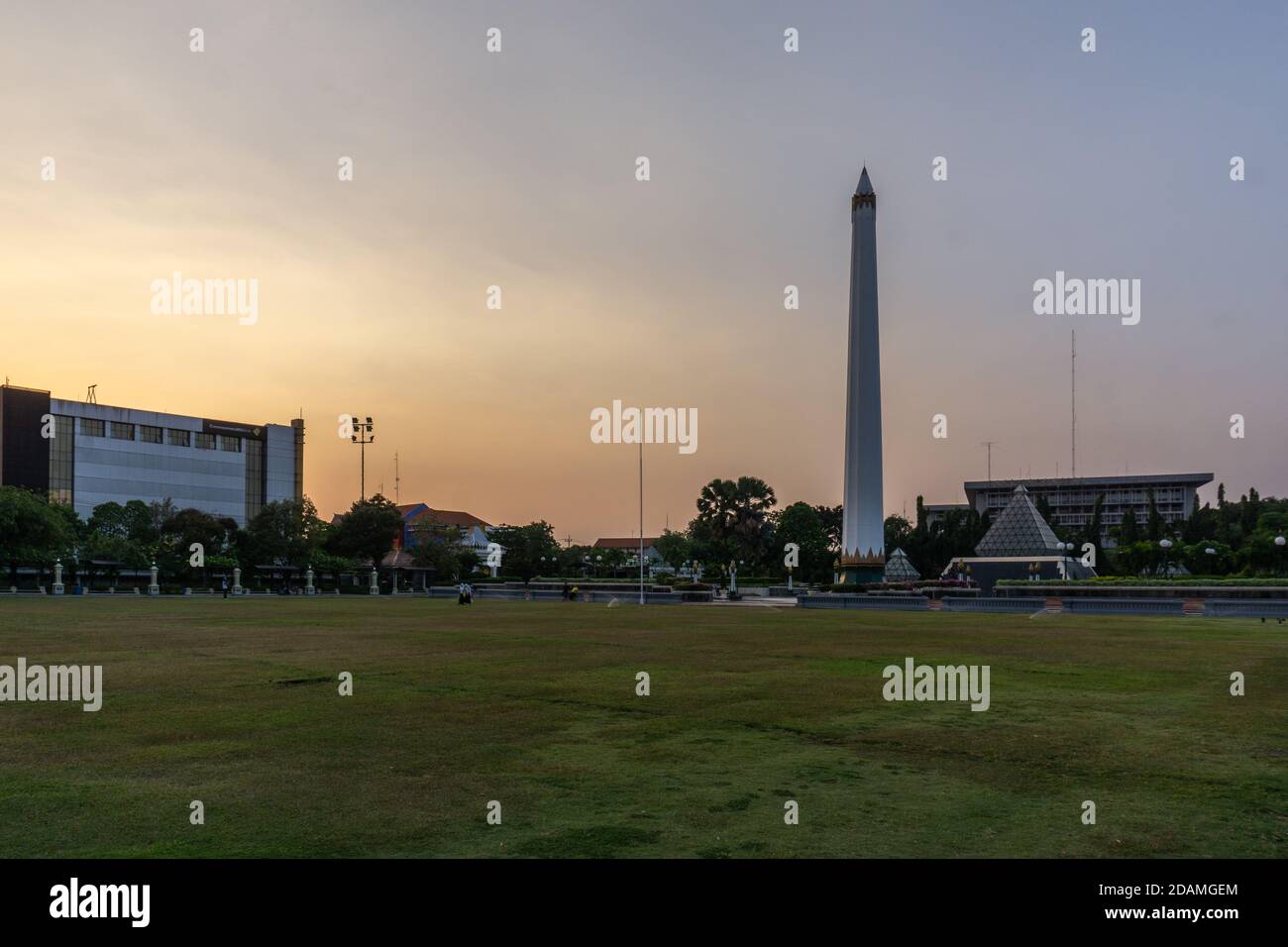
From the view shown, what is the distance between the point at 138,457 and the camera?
133 metres

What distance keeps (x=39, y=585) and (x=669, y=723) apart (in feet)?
265

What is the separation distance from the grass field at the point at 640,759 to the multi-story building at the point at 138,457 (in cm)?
11818

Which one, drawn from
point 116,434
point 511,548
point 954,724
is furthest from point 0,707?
point 116,434

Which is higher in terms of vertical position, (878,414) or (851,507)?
(878,414)

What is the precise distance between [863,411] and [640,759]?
5917cm

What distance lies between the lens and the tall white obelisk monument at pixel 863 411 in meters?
66.4

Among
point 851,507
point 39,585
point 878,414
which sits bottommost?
point 39,585

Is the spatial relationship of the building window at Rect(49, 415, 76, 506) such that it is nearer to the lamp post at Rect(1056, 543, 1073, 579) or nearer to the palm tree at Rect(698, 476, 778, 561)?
the palm tree at Rect(698, 476, 778, 561)

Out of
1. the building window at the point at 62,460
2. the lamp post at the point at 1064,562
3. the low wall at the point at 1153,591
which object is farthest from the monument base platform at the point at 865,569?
the building window at the point at 62,460

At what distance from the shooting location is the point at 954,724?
1281 cm

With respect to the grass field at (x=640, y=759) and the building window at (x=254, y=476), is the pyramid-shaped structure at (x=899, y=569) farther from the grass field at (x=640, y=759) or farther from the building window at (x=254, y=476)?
the building window at (x=254, y=476)
